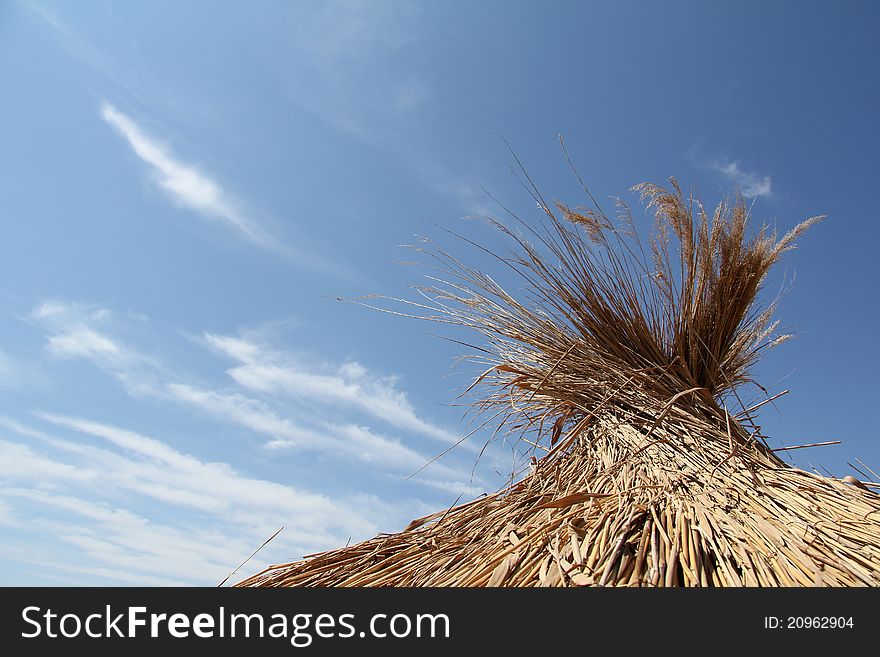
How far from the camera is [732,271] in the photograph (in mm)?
1513

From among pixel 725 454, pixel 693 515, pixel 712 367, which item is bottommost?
pixel 693 515

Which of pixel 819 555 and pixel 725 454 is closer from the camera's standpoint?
pixel 819 555

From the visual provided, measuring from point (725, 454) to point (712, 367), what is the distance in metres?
0.42

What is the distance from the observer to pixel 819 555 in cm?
80
